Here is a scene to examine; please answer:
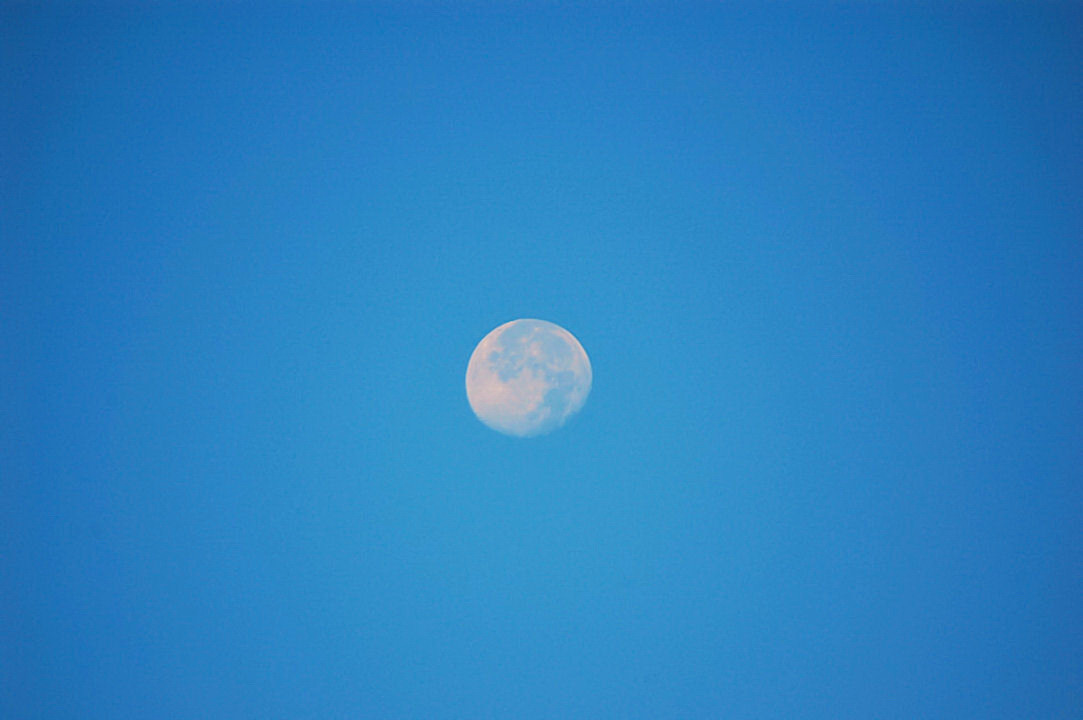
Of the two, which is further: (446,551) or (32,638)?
(446,551)

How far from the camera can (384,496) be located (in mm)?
3480

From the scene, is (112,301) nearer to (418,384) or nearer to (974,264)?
(418,384)

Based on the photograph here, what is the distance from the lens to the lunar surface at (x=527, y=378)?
11.6 ft

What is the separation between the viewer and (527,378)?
11.6ft

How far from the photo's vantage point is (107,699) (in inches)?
129

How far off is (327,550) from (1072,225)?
11.3ft

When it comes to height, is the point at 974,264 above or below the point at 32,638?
above

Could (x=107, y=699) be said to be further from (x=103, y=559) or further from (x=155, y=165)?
(x=155, y=165)

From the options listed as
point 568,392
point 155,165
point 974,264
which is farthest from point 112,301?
point 974,264

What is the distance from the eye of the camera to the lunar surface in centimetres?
354

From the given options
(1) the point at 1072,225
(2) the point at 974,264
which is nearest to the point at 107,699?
(2) the point at 974,264

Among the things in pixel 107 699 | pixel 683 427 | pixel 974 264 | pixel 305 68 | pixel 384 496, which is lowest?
pixel 107 699

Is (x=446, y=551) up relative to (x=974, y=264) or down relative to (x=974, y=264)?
down

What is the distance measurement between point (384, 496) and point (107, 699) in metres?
1.39
